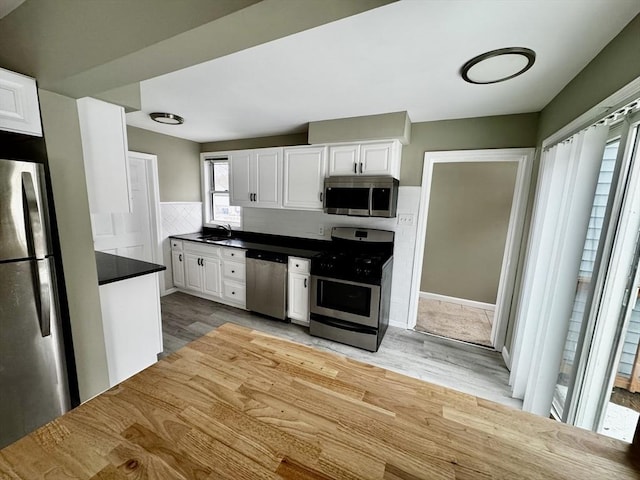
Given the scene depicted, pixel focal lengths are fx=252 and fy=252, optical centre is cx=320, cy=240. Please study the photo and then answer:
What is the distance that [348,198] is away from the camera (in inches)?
110

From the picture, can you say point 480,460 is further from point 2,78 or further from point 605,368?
point 2,78

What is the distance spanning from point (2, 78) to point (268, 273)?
244 cm

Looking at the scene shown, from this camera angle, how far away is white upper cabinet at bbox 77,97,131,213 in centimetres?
157

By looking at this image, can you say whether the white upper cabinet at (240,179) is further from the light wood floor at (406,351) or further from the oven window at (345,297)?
the oven window at (345,297)

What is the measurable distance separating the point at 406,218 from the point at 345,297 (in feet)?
3.88

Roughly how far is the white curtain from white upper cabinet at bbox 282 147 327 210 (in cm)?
204

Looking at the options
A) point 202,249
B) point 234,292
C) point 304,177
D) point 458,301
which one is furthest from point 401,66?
point 458,301

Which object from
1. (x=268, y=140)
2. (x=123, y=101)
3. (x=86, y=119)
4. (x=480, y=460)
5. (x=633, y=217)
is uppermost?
(x=268, y=140)

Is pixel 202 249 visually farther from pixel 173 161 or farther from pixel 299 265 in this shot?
pixel 299 265

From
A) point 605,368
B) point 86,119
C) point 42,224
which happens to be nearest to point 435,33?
point 605,368

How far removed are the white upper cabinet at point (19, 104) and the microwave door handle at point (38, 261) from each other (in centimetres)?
26

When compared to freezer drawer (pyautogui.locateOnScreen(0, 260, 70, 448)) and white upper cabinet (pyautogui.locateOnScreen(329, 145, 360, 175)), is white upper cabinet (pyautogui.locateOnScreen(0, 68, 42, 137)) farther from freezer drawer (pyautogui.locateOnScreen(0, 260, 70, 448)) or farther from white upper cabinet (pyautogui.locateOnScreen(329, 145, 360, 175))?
white upper cabinet (pyautogui.locateOnScreen(329, 145, 360, 175))

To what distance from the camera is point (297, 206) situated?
10.4 feet

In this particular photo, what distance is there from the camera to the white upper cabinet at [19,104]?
1.19 m
